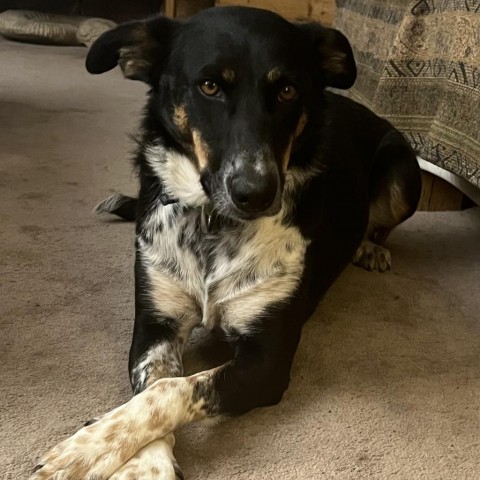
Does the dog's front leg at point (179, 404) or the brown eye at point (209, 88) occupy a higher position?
the brown eye at point (209, 88)

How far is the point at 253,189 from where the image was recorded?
1390mm

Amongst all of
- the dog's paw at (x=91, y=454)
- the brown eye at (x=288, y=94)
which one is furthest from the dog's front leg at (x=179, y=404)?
the brown eye at (x=288, y=94)

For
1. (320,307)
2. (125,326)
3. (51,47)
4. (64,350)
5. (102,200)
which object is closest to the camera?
(64,350)

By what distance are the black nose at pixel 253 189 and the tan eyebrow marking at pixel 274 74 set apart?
20 centimetres

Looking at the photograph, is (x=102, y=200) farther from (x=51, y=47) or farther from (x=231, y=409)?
(x=51, y=47)

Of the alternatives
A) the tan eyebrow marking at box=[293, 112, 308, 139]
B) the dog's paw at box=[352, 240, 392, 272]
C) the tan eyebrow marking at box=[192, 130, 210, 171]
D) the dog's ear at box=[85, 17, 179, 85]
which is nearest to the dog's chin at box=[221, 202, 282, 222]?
the tan eyebrow marking at box=[192, 130, 210, 171]

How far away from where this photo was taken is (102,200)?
2590 millimetres

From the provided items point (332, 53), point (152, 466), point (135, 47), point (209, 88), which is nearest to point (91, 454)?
point (152, 466)

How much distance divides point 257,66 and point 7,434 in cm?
88

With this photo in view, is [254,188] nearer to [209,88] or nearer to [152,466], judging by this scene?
[209,88]

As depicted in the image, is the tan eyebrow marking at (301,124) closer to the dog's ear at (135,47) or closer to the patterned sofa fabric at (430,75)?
the dog's ear at (135,47)

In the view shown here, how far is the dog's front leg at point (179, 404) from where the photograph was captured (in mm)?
1300

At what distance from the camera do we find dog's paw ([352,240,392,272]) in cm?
235

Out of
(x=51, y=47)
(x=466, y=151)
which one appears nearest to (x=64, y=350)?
(x=466, y=151)
